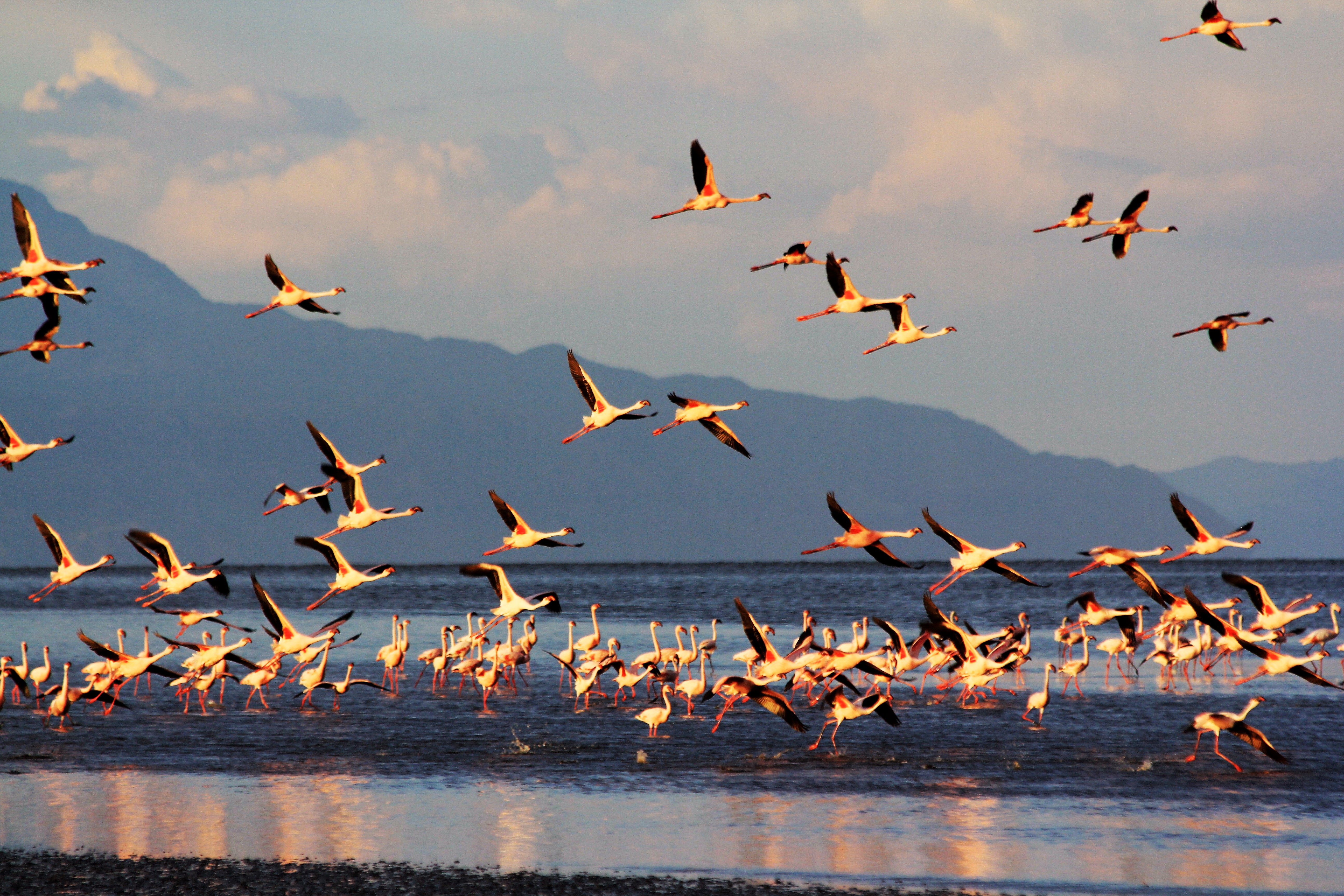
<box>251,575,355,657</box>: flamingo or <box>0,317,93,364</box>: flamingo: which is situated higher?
<box>0,317,93,364</box>: flamingo

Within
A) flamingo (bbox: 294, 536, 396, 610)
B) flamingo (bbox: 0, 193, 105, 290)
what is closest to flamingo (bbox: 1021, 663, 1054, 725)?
flamingo (bbox: 294, 536, 396, 610)

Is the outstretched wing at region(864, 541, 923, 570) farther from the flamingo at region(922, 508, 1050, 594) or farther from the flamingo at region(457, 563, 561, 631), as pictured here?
the flamingo at region(457, 563, 561, 631)

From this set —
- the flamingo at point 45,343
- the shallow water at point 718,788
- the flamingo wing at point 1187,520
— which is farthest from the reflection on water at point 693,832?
the flamingo at point 45,343

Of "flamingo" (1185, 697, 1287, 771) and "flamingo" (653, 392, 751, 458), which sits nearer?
"flamingo" (1185, 697, 1287, 771)

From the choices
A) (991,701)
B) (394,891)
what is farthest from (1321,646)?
(394,891)

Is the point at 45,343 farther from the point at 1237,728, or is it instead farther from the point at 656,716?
the point at 1237,728

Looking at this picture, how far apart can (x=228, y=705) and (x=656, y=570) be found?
9026cm

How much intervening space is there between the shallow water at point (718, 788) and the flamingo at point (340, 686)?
31 cm

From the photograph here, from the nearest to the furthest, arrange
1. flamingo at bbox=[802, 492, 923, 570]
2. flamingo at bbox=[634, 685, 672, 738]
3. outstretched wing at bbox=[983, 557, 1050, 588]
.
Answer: outstretched wing at bbox=[983, 557, 1050, 588] → flamingo at bbox=[802, 492, 923, 570] → flamingo at bbox=[634, 685, 672, 738]

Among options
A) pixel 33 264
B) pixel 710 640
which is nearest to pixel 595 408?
pixel 33 264

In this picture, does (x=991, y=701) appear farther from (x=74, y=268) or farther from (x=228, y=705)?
(x=74, y=268)

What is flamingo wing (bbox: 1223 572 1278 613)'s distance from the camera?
59.0ft

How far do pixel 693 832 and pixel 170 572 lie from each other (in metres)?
9.95

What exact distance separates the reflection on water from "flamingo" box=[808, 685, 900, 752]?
9.98 feet
